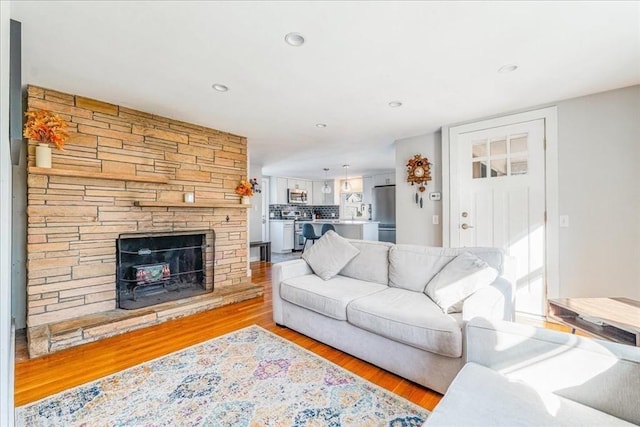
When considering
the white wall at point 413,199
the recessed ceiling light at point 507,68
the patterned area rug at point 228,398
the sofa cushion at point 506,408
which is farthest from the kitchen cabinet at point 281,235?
the sofa cushion at point 506,408

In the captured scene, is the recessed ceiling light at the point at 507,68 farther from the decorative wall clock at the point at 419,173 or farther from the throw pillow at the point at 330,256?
the throw pillow at the point at 330,256

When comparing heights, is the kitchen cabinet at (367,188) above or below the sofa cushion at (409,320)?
above

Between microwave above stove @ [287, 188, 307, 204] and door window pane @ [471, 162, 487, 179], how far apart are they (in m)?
5.63

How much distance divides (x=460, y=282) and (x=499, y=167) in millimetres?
1949

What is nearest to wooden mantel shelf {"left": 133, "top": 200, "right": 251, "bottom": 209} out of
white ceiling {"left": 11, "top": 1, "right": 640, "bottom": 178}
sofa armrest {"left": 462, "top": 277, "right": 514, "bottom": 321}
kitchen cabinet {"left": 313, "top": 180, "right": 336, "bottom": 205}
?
white ceiling {"left": 11, "top": 1, "right": 640, "bottom": 178}

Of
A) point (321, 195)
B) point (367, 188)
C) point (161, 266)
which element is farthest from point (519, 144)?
point (321, 195)

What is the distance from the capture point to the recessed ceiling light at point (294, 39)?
69.9 inches

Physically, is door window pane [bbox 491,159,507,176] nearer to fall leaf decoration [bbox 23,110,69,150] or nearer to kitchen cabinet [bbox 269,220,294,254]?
fall leaf decoration [bbox 23,110,69,150]

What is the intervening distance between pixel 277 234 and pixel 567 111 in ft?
21.1

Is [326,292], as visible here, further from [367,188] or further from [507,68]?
[367,188]

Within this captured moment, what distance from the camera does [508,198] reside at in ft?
10.5

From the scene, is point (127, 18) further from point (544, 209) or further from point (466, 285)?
point (544, 209)

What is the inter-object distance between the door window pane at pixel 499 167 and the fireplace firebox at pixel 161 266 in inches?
139

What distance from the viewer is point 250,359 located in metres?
2.23
